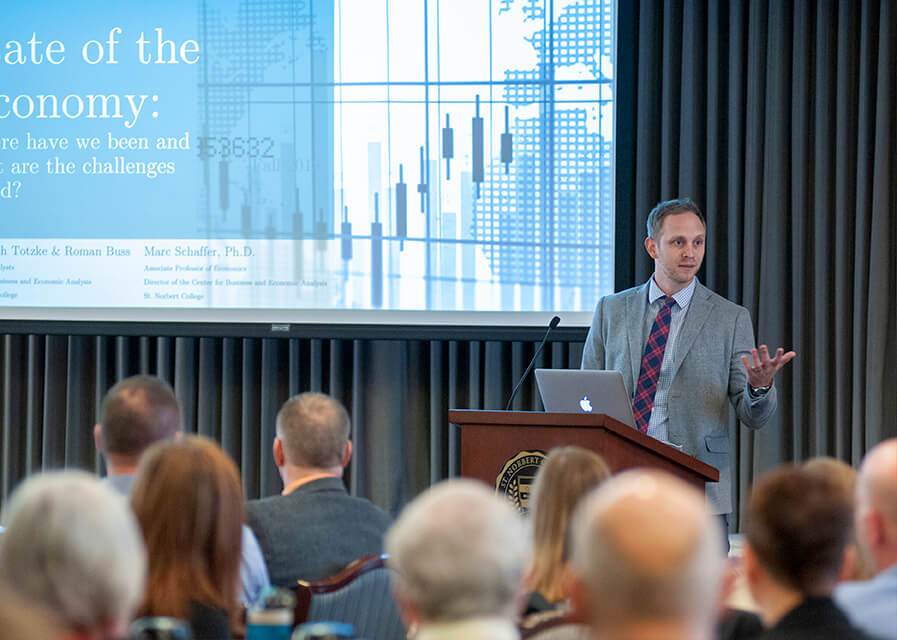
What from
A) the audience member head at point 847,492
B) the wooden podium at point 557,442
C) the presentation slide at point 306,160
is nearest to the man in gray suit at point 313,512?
the wooden podium at point 557,442

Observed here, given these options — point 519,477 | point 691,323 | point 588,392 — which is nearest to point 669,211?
point 691,323

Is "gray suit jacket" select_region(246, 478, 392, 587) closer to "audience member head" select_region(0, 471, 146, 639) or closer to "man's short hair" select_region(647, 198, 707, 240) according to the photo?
"audience member head" select_region(0, 471, 146, 639)

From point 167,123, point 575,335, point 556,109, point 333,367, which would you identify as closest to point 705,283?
point 575,335

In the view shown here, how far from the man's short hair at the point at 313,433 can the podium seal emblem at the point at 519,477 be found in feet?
2.59

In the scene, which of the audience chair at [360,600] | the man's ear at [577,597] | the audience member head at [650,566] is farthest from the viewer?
the audience chair at [360,600]

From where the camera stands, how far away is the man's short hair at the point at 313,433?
2729mm

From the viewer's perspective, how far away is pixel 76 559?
1.26 m

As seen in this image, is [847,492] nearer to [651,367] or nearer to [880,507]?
[880,507]

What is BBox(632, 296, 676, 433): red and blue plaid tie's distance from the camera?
4.05 meters

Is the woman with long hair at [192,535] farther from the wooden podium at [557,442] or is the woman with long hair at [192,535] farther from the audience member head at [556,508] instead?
the wooden podium at [557,442]

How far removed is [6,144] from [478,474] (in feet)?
9.71

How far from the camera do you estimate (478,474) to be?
3484 mm

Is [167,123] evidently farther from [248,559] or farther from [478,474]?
[248,559]

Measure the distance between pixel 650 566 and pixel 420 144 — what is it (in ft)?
12.9
